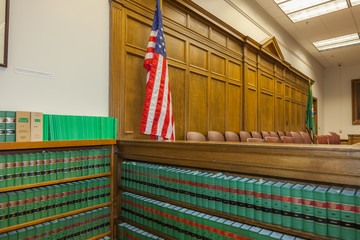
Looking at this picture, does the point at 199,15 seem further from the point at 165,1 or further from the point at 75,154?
the point at 75,154

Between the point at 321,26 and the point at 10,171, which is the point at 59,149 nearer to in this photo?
the point at 10,171

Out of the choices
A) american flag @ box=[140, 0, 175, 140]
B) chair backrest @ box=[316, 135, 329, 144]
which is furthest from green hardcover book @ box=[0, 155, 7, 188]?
chair backrest @ box=[316, 135, 329, 144]

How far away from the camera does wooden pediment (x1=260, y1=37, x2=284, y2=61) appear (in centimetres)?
624

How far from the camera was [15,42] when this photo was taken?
218cm

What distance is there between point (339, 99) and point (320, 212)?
39.3ft

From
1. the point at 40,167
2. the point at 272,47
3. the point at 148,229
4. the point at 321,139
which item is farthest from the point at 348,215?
the point at 272,47

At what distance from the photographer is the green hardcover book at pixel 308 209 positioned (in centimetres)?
149

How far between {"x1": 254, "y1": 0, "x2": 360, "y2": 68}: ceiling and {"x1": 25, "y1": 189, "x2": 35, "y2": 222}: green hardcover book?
6215 mm

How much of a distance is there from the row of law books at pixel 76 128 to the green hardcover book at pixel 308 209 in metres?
1.91

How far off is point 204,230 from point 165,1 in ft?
10.6

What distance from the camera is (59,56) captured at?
8.13 feet

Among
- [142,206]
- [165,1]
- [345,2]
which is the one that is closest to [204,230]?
[142,206]

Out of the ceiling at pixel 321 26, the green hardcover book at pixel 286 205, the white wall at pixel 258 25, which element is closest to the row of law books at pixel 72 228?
the green hardcover book at pixel 286 205

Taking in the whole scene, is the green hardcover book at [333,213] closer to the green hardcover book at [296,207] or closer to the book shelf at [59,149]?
the green hardcover book at [296,207]
